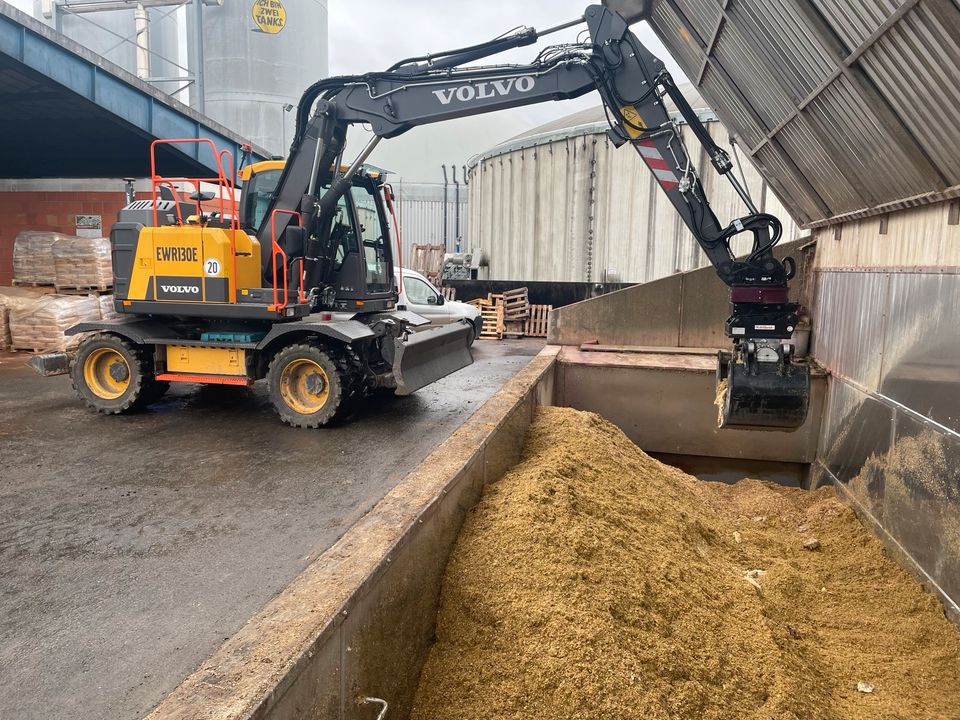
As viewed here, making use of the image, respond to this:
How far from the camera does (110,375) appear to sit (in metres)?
7.60

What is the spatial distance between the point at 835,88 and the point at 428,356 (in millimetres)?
4704

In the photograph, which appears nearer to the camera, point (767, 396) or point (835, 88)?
point (835, 88)

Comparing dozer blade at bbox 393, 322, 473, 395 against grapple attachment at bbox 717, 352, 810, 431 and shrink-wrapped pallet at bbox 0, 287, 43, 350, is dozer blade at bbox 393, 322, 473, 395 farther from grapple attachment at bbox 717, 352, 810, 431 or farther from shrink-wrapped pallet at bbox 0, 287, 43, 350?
shrink-wrapped pallet at bbox 0, 287, 43, 350

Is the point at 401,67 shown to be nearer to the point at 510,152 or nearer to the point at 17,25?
the point at 17,25

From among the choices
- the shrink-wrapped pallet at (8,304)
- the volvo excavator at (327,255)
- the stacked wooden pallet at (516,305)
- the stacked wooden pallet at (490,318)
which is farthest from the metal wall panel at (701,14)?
the shrink-wrapped pallet at (8,304)

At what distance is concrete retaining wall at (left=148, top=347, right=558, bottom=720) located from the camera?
2162 mm

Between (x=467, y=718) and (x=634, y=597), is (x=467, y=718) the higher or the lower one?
the lower one

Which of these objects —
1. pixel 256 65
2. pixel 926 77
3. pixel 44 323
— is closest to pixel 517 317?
pixel 44 323

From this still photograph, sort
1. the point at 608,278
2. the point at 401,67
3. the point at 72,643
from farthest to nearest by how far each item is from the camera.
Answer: the point at 608,278 → the point at 401,67 → the point at 72,643

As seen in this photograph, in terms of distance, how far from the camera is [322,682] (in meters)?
2.42

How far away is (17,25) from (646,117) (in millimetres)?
8626

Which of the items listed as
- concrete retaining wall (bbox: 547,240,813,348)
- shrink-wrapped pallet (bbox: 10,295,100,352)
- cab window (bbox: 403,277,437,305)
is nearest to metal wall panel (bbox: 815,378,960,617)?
concrete retaining wall (bbox: 547,240,813,348)

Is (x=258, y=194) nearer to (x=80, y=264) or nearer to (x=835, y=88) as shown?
(x=80, y=264)

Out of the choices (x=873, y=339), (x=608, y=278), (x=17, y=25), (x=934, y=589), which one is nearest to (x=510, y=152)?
(x=608, y=278)
